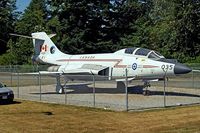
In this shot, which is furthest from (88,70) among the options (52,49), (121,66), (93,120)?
(93,120)

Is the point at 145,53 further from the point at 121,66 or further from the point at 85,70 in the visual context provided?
the point at 85,70

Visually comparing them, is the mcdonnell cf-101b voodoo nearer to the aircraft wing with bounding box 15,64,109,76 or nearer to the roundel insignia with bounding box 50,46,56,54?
the aircraft wing with bounding box 15,64,109,76

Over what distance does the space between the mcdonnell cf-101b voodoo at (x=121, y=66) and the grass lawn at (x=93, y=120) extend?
18.1 ft

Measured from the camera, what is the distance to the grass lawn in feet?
58.2

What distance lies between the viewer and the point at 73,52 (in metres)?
74.4

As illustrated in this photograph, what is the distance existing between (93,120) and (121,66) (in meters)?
12.9

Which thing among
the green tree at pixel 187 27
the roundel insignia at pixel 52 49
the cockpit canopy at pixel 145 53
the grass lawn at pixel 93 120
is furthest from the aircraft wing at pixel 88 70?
the green tree at pixel 187 27

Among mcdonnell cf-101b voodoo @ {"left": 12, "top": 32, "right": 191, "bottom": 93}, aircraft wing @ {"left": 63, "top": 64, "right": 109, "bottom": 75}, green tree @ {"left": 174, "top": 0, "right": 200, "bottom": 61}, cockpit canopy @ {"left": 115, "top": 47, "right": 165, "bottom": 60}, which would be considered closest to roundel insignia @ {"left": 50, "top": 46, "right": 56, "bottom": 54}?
mcdonnell cf-101b voodoo @ {"left": 12, "top": 32, "right": 191, "bottom": 93}


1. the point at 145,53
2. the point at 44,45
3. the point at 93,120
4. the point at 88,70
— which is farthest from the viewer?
the point at 44,45

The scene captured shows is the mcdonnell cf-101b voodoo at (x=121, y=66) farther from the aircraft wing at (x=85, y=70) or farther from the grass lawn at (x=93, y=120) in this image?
the grass lawn at (x=93, y=120)

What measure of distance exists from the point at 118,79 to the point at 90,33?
150 ft

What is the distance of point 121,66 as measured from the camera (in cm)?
3275

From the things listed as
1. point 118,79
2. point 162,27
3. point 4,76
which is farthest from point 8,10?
point 118,79

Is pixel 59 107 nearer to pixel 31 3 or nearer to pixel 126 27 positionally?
pixel 126 27
